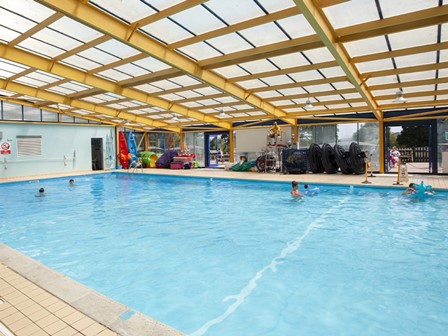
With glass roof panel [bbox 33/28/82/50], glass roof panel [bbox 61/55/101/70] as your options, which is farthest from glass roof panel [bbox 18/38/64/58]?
glass roof panel [bbox 61/55/101/70]

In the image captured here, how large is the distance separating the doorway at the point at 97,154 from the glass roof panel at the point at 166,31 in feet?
45.8

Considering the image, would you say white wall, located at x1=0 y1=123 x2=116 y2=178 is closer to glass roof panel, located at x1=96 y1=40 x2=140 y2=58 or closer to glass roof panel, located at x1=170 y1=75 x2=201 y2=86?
glass roof panel, located at x1=170 y1=75 x2=201 y2=86

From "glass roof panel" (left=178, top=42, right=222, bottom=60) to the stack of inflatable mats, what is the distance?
7.34 meters

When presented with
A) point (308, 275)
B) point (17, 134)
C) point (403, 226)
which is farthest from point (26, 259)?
point (17, 134)

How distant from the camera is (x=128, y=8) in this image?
626cm

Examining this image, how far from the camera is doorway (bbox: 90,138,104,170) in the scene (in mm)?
19766

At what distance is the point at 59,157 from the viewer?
17.6m

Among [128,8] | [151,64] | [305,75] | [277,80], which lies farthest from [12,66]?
[305,75]

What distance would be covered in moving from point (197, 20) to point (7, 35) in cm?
528

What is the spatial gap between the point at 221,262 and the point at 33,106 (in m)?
16.1

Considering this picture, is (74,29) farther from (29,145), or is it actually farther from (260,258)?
(29,145)

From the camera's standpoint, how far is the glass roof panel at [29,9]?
6.20 metres

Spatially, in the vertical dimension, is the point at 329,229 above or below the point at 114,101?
below

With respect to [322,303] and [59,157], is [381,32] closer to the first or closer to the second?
[322,303]
